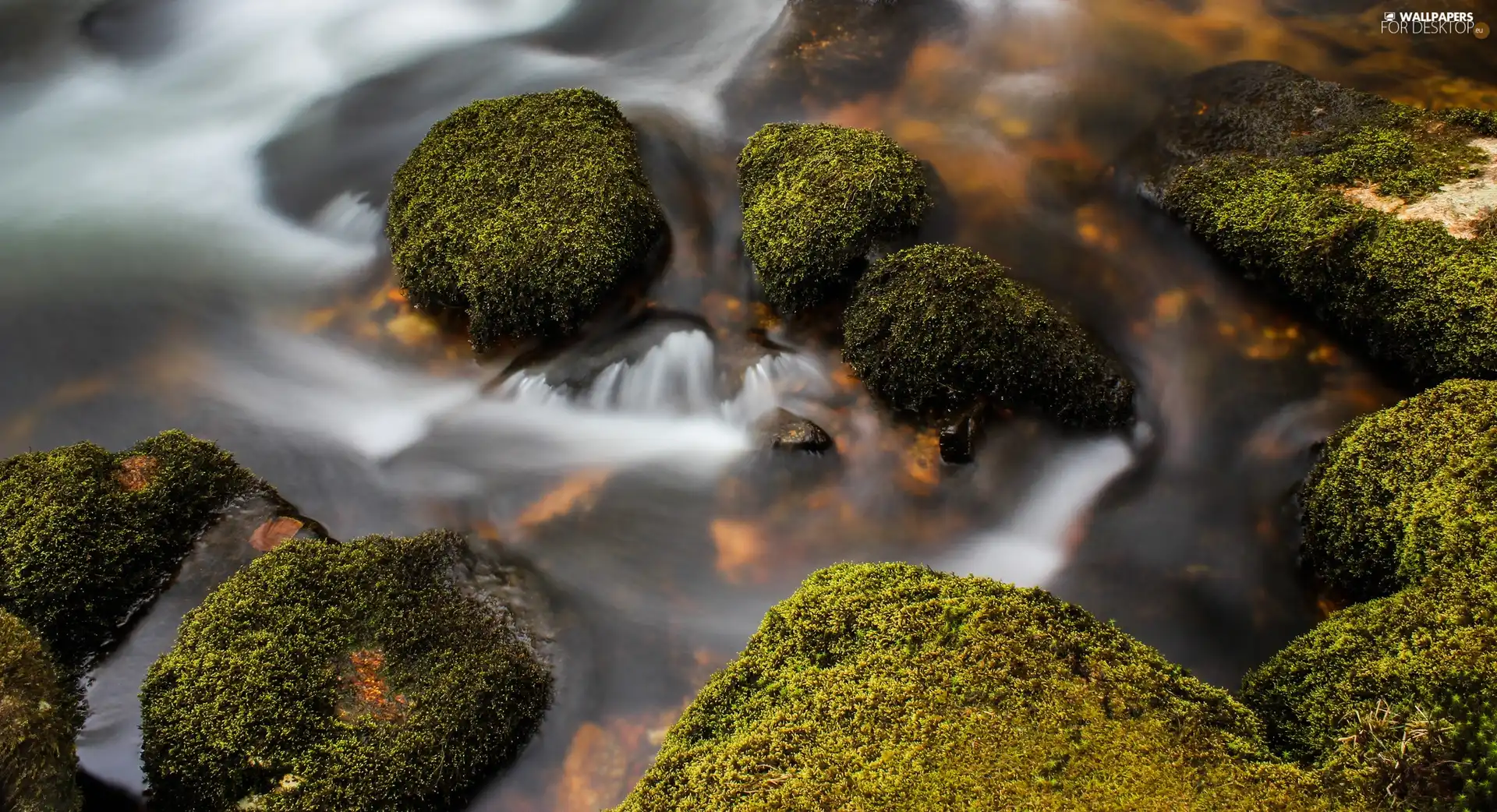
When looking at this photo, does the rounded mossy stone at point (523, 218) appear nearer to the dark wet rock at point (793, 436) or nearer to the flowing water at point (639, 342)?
the flowing water at point (639, 342)

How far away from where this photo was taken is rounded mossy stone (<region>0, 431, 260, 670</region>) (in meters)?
4.65

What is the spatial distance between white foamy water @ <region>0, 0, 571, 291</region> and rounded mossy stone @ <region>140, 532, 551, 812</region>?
10.6 ft

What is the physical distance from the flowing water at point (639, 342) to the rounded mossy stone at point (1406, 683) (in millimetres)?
679

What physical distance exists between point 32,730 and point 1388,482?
6471 millimetres

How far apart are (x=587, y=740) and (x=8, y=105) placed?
811 cm

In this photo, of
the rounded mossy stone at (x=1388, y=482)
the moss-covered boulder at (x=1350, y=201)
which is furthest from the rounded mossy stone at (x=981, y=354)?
the moss-covered boulder at (x=1350, y=201)

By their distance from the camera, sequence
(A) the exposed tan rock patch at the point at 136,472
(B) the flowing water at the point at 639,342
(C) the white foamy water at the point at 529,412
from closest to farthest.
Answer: (A) the exposed tan rock patch at the point at 136,472, (B) the flowing water at the point at 639,342, (C) the white foamy water at the point at 529,412

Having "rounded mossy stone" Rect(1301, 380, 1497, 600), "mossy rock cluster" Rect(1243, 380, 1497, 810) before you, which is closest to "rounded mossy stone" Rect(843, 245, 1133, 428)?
"rounded mossy stone" Rect(1301, 380, 1497, 600)

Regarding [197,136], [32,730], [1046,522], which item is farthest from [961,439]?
[197,136]

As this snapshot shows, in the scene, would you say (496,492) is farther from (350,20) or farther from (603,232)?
(350,20)

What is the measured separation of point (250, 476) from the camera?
552 centimetres

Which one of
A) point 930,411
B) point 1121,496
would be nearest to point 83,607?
point 930,411

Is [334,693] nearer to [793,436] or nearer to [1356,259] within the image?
[793,436]

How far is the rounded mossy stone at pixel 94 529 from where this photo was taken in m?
4.65
